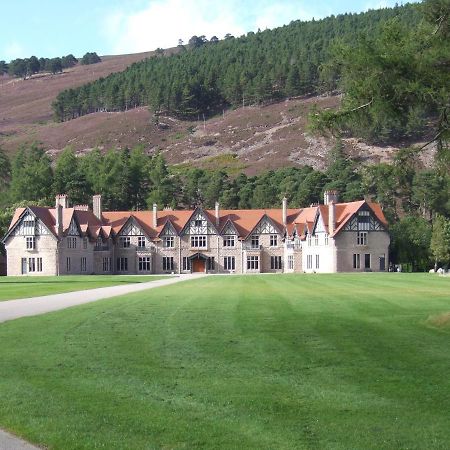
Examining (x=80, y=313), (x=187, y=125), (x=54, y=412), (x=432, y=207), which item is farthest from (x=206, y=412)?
(x=187, y=125)

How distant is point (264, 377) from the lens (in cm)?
1183

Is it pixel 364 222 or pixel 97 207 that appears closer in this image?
pixel 364 222

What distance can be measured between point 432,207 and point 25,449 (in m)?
95.7

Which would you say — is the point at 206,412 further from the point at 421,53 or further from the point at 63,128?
the point at 63,128

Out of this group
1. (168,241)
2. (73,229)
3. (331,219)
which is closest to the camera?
(331,219)

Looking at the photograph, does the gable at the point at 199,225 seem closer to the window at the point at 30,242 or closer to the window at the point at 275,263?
the window at the point at 275,263

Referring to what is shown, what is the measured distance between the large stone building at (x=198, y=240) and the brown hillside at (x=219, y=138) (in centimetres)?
5345

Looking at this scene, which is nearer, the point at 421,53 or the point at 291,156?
the point at 421,53

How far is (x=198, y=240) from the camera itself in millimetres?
84000

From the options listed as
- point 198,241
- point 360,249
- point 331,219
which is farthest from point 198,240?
point 360,249

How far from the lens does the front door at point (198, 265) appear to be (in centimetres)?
8469

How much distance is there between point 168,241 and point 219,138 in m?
82.8

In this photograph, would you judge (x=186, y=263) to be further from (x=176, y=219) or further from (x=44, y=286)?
(x=44, y=286)

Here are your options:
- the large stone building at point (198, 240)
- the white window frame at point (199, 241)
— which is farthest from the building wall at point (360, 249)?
the white window frame at point (199, 241)
